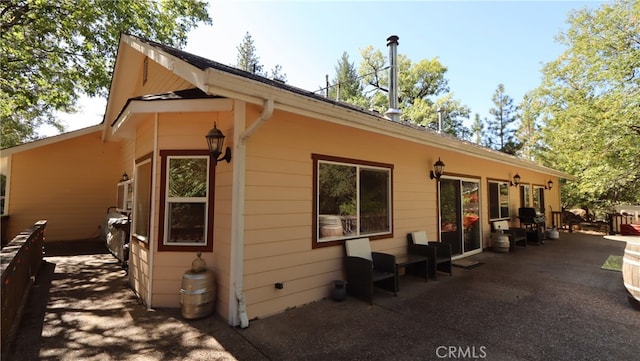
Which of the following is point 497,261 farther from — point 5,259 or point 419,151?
point 5,259

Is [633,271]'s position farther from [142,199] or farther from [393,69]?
[142,199]

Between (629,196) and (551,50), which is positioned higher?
(551,50)

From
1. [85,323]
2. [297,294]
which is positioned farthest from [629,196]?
[85,323]

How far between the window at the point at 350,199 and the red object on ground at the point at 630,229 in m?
11.4

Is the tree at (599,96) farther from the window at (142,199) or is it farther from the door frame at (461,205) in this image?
the window at (142,199)

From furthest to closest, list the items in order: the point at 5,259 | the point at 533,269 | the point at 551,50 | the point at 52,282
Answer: the point at 551,50
the point at 533,269
the point at 52,282
the point at 5,259

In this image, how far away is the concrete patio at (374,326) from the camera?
8.93 feet

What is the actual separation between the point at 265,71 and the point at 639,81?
21.2 metres

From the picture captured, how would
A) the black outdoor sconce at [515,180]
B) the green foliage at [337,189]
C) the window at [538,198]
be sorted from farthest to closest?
1. the window at [538,198]
2. the black outdoor sconce at [515,180]
3. the green foliage at [337,189]

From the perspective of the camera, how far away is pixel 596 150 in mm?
11672

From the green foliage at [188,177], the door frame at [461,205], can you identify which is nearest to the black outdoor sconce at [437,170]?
the door frame at [461,205]

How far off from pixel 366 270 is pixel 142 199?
11.8ft

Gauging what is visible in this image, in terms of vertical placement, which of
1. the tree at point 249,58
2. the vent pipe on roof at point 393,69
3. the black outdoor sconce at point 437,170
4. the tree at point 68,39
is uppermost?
the tree at point 249,58

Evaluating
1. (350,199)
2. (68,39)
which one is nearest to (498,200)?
(350,199)
